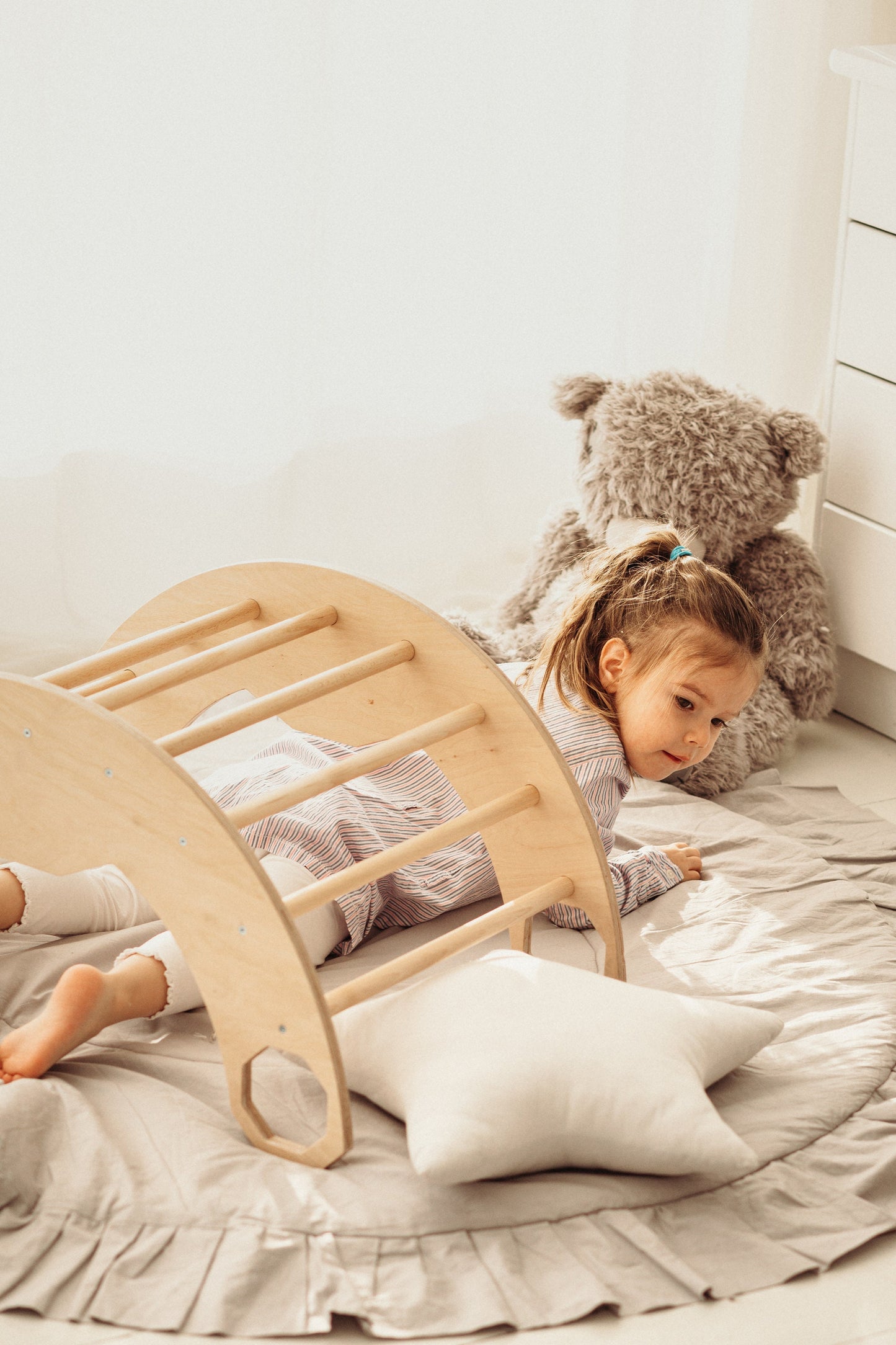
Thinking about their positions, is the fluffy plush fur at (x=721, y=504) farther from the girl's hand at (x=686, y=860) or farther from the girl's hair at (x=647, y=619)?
the girl's hair at (x=647, y=619)

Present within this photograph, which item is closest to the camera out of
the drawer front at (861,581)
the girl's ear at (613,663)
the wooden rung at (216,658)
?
the wooden rung at (216,658)

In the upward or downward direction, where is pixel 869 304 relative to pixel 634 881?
upward

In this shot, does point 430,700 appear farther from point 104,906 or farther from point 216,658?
point 104,906

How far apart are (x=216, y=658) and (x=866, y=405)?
1151mm

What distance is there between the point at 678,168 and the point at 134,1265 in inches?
78.5

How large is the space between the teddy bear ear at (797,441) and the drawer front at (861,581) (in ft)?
0.39

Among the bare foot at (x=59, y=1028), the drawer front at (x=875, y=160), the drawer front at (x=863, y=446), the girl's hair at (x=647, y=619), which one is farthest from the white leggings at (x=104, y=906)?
the drawer front at (x=875, y=160)

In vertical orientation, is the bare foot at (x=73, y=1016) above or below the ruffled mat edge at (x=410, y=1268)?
above

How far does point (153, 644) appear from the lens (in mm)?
1366

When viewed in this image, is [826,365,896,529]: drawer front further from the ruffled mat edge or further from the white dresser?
the ruffled mat edge

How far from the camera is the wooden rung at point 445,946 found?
1151 millimetres

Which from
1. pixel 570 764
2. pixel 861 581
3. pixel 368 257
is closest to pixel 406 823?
pixel 570 764

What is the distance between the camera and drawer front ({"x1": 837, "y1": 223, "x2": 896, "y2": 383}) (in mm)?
1990

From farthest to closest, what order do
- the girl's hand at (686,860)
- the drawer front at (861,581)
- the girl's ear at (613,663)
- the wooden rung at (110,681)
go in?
the drawer front at (861,581)
the girl's hand at (686,860)
the girl's ear at (613,663)
the wooden rung at (110,681)
